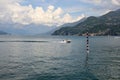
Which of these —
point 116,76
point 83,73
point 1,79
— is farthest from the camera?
point 83,73

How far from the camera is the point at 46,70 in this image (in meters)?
73.2

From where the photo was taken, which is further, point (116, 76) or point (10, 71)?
point (10, 71)

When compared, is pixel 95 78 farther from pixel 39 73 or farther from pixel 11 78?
pixel 11 78

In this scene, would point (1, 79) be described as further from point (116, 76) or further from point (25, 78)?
point (116, 76)

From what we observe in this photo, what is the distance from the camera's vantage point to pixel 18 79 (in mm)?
59969

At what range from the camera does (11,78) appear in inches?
2392

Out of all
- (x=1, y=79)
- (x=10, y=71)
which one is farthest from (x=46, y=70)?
(x=1, y=79)

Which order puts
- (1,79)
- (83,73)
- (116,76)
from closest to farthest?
(1,79)
(116,76)
(83,73)

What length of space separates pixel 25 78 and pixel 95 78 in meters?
18.7

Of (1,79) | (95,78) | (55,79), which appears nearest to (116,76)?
(95,78)

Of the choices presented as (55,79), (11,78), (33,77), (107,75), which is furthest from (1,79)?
(107,75)

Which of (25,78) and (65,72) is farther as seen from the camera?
(65,72)

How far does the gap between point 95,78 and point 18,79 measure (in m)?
20.4

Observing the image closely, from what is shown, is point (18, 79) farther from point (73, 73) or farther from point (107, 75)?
point (107, 75)
